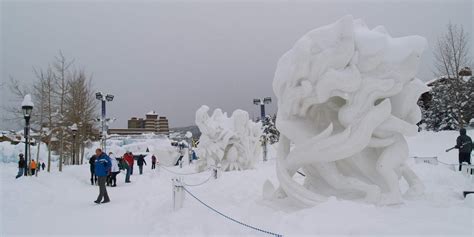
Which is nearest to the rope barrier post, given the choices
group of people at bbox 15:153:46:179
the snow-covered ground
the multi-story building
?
the snow-covered ground

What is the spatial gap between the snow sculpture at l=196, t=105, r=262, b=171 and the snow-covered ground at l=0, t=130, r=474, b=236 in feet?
22.2

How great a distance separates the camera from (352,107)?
6332mm

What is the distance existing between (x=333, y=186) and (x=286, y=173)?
93cm

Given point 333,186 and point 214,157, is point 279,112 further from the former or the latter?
point 214,157

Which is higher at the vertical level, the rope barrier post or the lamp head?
the lamp head

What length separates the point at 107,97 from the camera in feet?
84.4

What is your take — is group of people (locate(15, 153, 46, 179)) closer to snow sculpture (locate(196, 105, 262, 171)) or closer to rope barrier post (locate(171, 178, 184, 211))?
snow sculpture (locate(196, 105, 262, 171))

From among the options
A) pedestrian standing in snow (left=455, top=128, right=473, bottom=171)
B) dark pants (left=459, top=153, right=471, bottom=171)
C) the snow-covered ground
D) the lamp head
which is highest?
the lamp head

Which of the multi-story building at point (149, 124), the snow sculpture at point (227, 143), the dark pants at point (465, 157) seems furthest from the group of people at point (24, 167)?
the multi-story building at point (149, 124)

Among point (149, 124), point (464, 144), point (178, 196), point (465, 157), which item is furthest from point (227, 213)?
point (149, 124)

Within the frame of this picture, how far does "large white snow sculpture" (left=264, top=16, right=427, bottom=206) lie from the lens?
6.24 meters

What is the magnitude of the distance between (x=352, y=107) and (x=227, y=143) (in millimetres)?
12351

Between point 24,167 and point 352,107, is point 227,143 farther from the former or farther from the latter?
point 352,107

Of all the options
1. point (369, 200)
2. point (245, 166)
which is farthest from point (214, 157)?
point (369, 200)
